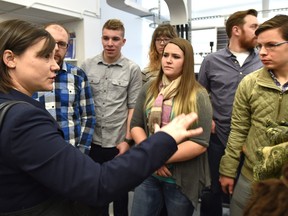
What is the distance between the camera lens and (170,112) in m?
1.42

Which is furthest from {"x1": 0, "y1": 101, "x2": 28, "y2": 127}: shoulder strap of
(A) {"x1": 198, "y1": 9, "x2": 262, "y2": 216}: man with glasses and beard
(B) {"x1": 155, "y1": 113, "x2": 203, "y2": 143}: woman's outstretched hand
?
(A) {"x1": 198, "y1": 9, "x2": 262, "y2": 216}: man with glasses and beard

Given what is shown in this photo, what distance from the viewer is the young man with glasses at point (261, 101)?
121cm

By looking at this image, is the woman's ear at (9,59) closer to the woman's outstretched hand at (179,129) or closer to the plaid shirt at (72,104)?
the woman's outstretched hand at (179,129)

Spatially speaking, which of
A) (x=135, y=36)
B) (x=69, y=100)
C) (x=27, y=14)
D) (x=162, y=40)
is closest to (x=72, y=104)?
(x=69, y=100)

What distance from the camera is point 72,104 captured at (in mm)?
1667

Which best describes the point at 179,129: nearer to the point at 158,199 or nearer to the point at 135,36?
the point at 158,199

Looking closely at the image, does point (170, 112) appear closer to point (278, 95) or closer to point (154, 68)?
point (278, 95)

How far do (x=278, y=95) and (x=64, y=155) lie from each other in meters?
0.96

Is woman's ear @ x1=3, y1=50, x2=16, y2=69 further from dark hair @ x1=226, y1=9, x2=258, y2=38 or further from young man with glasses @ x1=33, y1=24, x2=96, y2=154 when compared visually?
dark hair @ x1=226, y1=9, x2=258, y2=38

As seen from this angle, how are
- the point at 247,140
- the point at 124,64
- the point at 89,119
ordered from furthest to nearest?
the point at 124,64
the point at 89,119
the point at 247,140

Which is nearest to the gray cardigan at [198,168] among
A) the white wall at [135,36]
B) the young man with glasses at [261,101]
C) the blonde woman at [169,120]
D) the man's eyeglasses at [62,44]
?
the blonde woman at [169,120]

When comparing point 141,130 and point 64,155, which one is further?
point 141,130

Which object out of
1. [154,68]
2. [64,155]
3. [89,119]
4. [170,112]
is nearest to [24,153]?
[64,155]

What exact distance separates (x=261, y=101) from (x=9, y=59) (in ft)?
3.38
